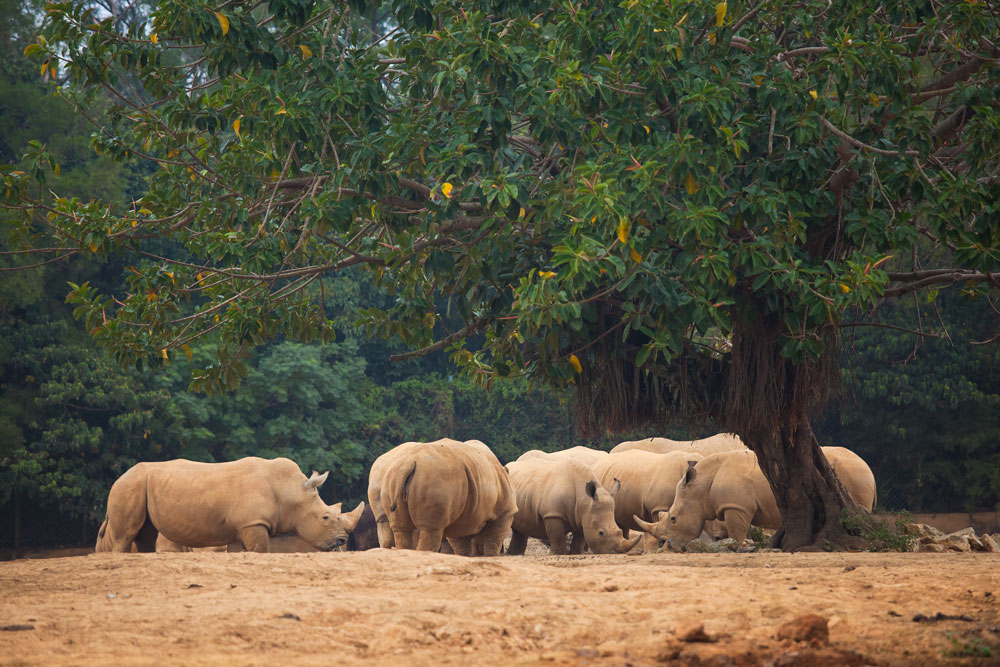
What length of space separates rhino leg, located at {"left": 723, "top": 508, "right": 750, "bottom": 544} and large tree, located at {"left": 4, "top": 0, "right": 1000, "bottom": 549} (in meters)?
1.72

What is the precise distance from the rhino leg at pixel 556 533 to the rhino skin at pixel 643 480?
958 mm

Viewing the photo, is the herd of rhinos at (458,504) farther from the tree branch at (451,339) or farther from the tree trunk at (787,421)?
the tree branch at (451,339)

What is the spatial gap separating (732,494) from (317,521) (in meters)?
4.92

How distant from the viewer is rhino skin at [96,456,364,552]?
1120 cm

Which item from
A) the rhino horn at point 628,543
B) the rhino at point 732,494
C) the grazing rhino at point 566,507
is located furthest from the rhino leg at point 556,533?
the rhino at point 732,494

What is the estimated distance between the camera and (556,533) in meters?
12.1

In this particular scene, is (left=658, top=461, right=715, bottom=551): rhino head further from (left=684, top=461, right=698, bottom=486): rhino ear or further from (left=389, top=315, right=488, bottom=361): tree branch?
(left=389, top=315, right=488, bottom=361): tree branch

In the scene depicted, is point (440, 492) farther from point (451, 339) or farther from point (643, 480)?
point (643, 480)

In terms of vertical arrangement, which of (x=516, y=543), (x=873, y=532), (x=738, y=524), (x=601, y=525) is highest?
(x=873, y=532)

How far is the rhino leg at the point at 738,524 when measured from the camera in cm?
1082

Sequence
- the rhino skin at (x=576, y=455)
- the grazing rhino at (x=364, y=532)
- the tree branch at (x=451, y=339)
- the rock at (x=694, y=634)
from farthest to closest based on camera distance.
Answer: the grazing rhino at (x=364, y=532)
the rhino skin at (x=576, y=455)
the tree branch at (x=451, y=339)
the rock at (x=694, y=634)

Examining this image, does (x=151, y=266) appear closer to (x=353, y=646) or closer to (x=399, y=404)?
(x=353, y=646)

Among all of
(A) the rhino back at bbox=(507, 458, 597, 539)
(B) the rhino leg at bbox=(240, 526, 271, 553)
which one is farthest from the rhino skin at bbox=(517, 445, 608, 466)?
(B) the rhino leg at bbox=(240, 526, 271, 553)

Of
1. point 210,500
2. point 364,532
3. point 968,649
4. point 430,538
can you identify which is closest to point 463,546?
point 430,538
